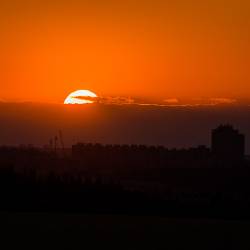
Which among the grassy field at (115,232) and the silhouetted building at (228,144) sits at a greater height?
the silhouetted building at (228,144)

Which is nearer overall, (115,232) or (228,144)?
(115,232)

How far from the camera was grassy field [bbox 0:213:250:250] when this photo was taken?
19578 mm

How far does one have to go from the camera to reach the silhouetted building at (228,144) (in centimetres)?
9794

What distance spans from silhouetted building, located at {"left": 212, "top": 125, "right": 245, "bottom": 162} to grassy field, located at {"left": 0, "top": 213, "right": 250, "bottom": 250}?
238 ft

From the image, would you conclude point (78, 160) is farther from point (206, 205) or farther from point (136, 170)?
point (206, 205)

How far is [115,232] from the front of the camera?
2139cm

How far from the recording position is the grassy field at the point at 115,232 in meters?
19.6

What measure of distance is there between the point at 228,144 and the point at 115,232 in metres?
80.6

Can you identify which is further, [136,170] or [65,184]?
[136,170]

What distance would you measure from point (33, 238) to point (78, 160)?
223 feet

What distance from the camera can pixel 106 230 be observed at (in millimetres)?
21641

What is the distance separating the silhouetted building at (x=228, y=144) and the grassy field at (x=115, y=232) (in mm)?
72522

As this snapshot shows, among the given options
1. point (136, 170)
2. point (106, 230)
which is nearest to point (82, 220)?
point (106, 230)

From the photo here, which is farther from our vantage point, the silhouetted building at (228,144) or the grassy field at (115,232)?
the silhouetted building at (228,144)
